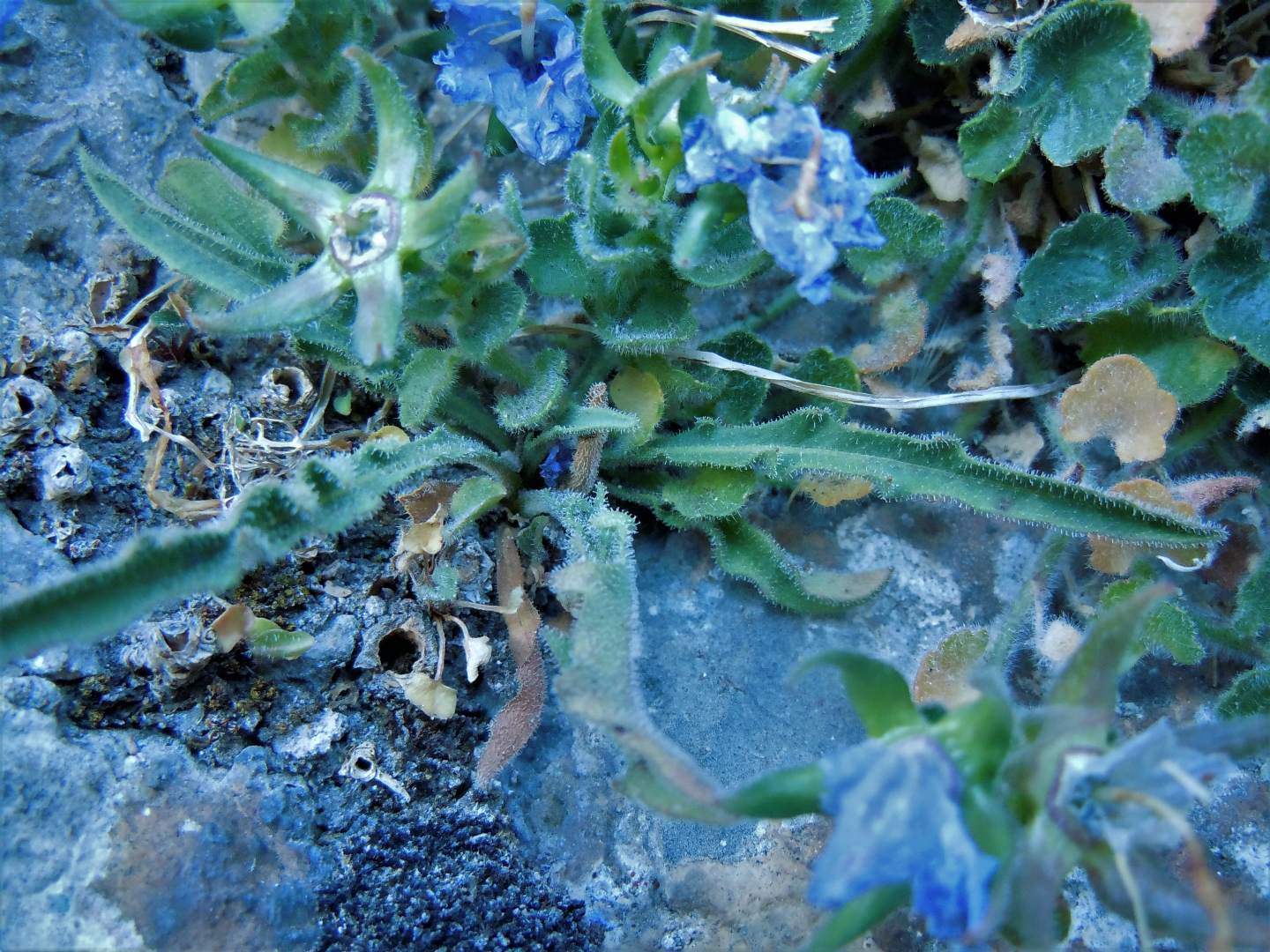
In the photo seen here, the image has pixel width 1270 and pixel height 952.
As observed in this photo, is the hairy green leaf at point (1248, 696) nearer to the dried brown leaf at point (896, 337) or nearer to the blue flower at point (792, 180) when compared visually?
the dried brown leaf at point (896, 337)

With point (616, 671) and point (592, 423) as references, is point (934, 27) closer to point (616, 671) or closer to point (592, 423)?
point (592, 423)

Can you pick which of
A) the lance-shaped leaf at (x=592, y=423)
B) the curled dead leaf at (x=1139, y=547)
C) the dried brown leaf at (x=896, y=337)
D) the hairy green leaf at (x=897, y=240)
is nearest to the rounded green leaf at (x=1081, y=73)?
the hairy green leaf at (x=897, y=240)

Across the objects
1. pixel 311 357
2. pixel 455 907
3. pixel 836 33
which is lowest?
pixel 455 907

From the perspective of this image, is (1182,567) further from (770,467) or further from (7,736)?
(7,736)

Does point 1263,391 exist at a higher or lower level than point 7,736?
higher

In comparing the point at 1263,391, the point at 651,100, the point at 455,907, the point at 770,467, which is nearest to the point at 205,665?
the point at 455,907

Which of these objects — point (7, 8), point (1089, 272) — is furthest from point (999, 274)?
point (7, 8)
